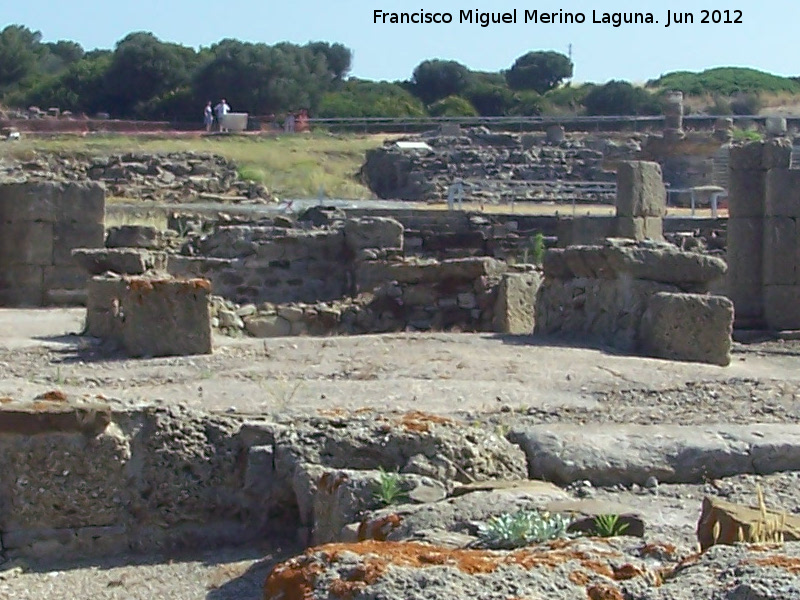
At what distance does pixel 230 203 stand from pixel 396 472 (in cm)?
2145

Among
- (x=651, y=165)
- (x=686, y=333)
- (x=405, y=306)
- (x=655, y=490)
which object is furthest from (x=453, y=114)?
(x=655, y=490)

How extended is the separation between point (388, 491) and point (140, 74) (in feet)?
162

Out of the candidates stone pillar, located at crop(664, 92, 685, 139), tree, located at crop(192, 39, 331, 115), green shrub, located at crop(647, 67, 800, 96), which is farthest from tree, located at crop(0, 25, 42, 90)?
green shrub, located at crop(647, 67, 800, 96)

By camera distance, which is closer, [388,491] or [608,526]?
[608,526]

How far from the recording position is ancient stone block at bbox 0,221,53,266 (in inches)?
631

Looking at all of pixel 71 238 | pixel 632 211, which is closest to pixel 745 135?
pixel 632 211

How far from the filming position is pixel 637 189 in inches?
796

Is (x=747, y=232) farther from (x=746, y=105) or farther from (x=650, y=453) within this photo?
(x=746, y=105)

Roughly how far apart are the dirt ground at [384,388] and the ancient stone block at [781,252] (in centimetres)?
394

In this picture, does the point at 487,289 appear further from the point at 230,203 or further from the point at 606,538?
the point at 230,203

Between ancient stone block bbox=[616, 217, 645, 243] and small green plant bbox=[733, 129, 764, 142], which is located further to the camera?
small green plant bbox=[733, 129, 764, 142]

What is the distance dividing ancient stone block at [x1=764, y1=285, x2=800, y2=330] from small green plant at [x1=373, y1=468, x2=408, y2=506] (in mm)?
11151

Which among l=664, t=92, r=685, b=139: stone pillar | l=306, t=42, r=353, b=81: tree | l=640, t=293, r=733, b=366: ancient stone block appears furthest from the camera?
l=306, t=42, r=353, b=81: tree

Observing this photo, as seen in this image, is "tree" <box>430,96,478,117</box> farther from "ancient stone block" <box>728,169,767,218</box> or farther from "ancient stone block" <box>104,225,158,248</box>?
"ancient stone block" <box>104,225,158,248</box>
